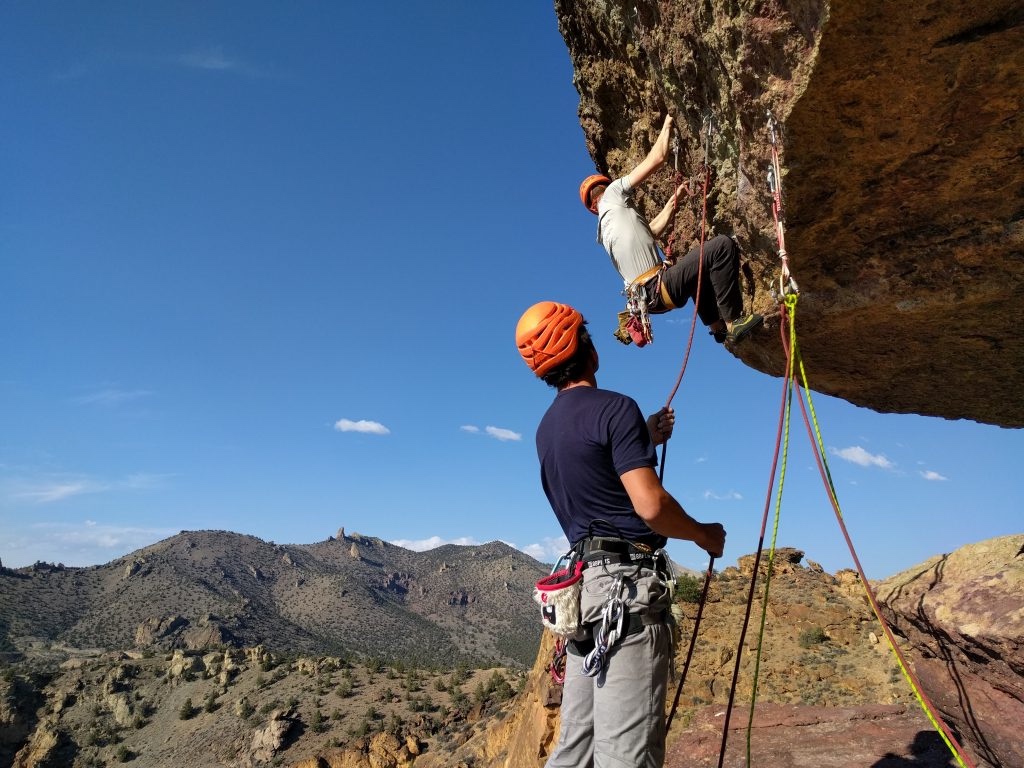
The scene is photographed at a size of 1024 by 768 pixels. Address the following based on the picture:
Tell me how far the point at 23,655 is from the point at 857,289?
68841mm

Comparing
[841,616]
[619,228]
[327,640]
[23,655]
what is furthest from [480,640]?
[619,228]

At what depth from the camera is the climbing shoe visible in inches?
198

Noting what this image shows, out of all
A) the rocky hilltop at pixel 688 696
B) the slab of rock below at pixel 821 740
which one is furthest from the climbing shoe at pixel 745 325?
the slab of rock below at pixel 821 740

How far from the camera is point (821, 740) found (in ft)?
19.7

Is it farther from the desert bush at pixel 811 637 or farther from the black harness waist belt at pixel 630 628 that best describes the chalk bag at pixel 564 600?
the desert bush at pixel 811 637

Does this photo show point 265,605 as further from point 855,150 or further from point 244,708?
point 855,150

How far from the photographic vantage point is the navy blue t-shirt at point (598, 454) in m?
2.67

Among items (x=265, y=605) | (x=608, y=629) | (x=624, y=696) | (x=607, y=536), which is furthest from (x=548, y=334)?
(x=265, y=605)

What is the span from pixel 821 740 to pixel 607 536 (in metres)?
4.83

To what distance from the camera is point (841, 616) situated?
51.1 ft

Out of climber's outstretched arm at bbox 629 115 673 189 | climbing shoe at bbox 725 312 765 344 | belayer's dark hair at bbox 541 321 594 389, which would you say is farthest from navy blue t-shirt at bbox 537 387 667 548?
climber's outstretched arm at bbox 629 115 673 189

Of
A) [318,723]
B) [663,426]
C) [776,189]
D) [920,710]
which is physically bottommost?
[318,723]

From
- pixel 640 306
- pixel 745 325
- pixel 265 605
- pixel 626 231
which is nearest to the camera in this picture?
pixel 745 325

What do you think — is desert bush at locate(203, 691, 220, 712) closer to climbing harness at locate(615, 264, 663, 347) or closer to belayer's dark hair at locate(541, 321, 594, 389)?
climbing harness at locate(615, 264, 663, 347)
